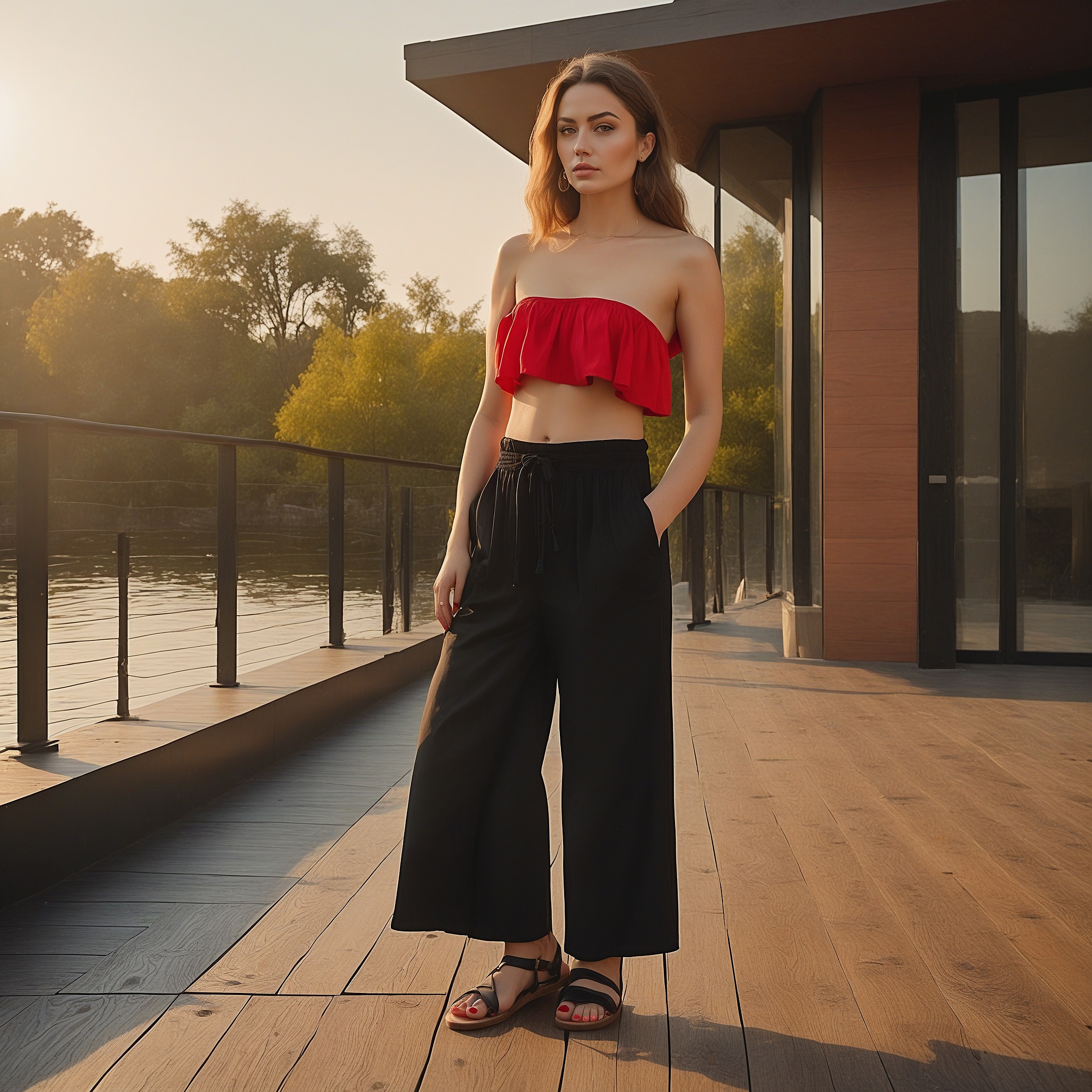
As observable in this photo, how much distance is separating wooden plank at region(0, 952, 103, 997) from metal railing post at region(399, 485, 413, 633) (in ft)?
11.8

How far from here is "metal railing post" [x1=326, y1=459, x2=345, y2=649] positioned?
4.23 metres

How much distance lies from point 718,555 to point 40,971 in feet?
20.9

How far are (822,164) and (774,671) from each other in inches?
98.9

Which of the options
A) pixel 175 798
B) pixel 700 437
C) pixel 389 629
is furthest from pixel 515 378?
pixel 389 629

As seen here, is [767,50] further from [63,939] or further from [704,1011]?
[63,939]

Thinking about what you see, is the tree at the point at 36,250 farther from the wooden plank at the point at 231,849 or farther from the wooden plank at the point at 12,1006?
the wooden plank at the point at 12,1006

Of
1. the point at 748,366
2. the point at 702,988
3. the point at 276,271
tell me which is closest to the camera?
the point at 702,988

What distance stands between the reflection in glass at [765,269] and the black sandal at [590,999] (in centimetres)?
463

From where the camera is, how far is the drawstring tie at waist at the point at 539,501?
165 centimetres

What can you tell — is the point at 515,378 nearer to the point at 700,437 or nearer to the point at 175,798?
the point at 700,437

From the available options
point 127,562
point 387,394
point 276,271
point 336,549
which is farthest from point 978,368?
point 276,271

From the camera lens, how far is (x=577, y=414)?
170cm

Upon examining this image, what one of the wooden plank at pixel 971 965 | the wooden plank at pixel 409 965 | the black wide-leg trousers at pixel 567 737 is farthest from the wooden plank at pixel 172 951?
the wooden plank at pixel 971 965

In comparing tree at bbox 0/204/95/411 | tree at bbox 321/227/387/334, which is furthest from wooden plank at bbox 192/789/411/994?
tree at bbox 0/204/95/411
